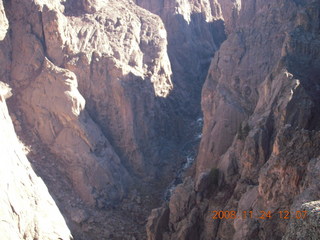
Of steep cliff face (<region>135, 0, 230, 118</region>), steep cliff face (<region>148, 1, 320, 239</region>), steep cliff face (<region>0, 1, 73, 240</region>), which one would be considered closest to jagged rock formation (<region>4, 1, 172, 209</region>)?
steep cliff face (<region>0, 1, 73, 240</region>)

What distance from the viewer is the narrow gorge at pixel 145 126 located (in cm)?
2100

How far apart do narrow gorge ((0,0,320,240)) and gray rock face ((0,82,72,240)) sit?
0.30 ft

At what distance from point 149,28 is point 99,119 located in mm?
13712

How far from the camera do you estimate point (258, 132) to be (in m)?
21.8

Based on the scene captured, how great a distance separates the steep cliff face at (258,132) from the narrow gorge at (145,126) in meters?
0.08

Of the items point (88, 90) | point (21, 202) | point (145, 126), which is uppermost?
point (88, 90)

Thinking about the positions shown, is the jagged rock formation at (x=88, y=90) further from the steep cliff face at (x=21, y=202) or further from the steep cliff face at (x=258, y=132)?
the steep cliff face at (x=258, y=132)

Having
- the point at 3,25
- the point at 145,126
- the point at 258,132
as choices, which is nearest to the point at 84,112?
the point at 145,126

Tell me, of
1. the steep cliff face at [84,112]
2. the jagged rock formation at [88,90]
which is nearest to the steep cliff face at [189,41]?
the jagged rock formation at [88,90]

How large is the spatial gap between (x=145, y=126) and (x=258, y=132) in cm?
1668

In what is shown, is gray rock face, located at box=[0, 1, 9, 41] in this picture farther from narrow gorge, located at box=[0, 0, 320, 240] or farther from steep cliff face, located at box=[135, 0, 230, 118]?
steep cliff face, located at box=[135, 0, 230, 118]

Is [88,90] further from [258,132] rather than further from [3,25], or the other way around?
[258,132]

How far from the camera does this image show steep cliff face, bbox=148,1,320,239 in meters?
16.6

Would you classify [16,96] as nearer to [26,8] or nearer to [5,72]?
[5,72]
